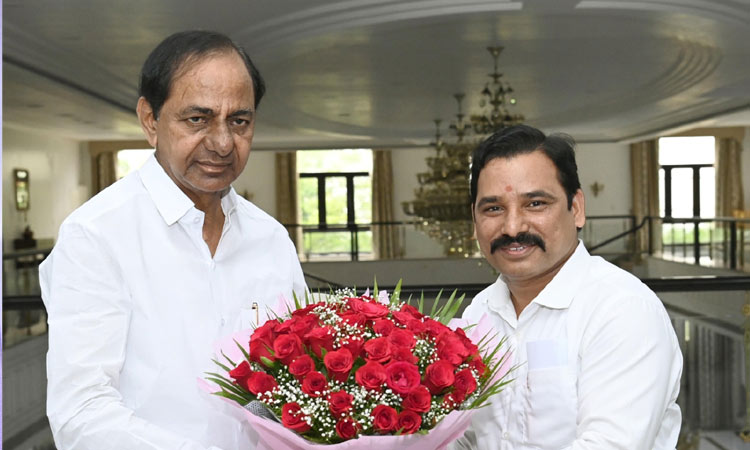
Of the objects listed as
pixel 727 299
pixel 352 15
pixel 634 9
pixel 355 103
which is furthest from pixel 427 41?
pixel 355 103

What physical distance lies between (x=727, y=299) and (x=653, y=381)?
7407 millimetres

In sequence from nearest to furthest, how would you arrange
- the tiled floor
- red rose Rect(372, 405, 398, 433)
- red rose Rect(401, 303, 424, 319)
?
red rose Rect(372, 405, 398, 433)
red rose Rect(401, 303, 424, 319)
the tiled floor

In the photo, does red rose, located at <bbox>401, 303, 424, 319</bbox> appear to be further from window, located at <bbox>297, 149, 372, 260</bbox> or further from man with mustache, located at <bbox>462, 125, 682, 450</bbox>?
window, located at <bbox>297, 149, 372, 260</bbox>

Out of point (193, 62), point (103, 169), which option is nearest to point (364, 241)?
point (103, 169)

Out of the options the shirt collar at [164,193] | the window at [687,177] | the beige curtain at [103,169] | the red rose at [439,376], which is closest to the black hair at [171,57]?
the shirt collar at [164,193]

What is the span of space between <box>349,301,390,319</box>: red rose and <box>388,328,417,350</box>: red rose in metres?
0.07

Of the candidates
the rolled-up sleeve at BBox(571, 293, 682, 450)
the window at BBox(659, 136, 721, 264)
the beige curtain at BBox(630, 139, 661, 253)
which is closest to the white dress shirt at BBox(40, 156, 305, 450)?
the rolled-up sleeve at BBox(571, 293, 682, 450)

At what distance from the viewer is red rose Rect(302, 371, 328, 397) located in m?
1.26

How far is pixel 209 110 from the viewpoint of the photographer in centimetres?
155

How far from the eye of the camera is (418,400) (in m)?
1.26

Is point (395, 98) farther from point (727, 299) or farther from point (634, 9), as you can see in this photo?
point (727, 299)

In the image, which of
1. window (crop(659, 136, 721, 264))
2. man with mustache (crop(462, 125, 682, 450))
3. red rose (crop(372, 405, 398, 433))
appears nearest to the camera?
red rose (crop(372, 405, 398, 433))

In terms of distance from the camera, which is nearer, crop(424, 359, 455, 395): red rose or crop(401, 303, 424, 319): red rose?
crop(424, 359, 455, 395): red rose

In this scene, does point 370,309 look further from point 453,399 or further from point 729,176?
point 729,176
